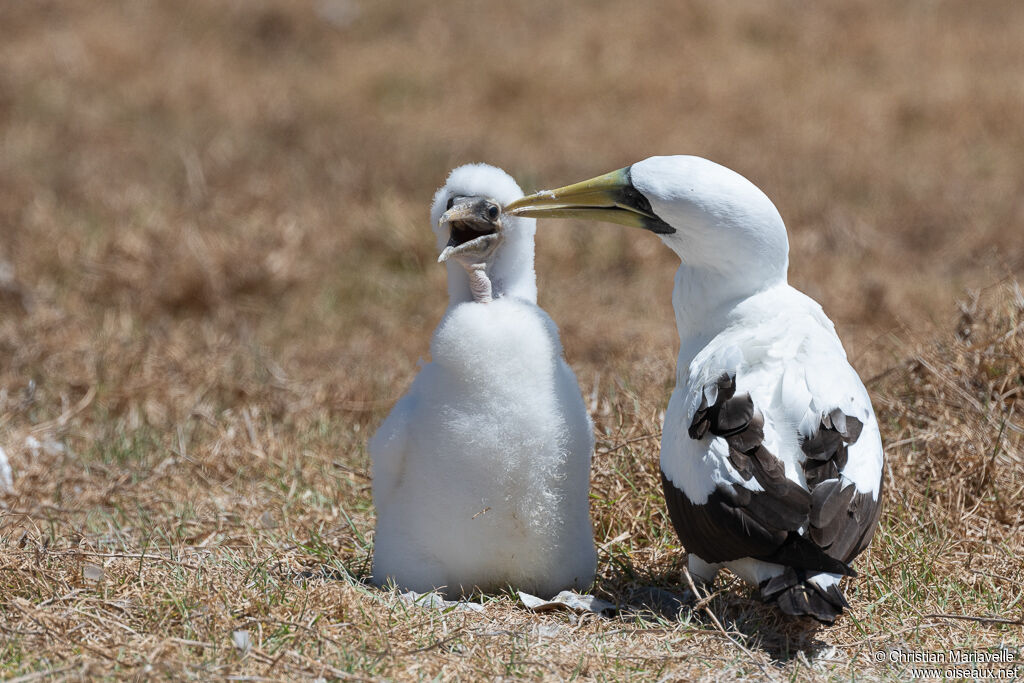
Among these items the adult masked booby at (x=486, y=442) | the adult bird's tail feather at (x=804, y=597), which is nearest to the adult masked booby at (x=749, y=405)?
the adult bird's tail feather at (x=804, y=597)

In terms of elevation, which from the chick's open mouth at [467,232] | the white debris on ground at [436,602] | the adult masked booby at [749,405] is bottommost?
the white debris on ground at [436,602]

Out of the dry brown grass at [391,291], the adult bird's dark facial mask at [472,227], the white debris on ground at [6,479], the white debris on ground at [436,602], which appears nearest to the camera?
the dry brown grass at [391,291]

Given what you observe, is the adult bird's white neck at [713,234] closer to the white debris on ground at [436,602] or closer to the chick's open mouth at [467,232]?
the chick's open mouth at [467,232]

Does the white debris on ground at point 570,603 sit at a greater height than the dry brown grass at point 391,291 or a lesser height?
lesser

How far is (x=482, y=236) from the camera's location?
3787 mm

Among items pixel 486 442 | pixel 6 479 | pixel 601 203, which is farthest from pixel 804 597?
pixel 6 479

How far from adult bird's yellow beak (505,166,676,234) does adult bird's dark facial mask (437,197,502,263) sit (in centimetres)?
6

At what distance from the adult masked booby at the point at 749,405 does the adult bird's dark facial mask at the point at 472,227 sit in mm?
85

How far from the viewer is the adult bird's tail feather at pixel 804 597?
10.3 ft

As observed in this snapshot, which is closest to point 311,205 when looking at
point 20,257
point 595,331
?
point 20,257

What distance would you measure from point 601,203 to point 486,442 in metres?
0.84

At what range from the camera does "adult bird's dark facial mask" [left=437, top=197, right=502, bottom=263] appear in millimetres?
3732

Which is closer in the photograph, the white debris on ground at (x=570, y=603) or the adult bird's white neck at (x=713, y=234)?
the adult bird's white neck at (x=713, y=234)

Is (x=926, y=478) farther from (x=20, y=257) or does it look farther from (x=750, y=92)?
(x=750, y=92)
